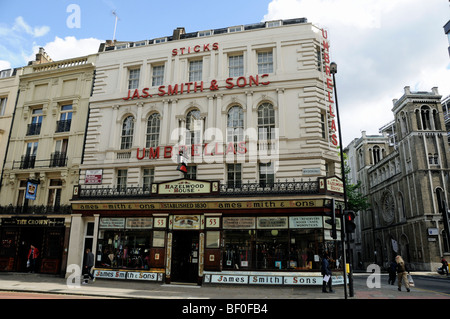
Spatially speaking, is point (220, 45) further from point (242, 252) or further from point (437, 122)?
point (437, 122)

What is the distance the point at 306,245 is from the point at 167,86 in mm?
14779

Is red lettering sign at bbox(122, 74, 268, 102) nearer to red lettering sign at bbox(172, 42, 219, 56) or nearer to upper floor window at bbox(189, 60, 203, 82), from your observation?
upper floor window at bbox(189, 60, 203, 82)

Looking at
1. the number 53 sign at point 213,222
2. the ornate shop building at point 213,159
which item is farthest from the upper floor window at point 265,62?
the number 53 sign at point 213,222

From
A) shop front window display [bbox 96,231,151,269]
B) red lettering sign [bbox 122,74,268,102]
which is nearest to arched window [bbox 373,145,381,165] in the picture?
red lettering sign [bbox 122,74,268,102]

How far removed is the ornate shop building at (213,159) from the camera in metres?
18.8

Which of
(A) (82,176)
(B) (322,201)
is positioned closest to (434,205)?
(B) (322,201)

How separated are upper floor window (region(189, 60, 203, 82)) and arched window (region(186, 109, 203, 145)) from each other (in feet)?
8.97

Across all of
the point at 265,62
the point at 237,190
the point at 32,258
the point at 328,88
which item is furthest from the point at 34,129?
the point at 328,88

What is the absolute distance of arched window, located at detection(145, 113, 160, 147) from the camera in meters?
23.6

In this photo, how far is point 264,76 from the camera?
22.4 m

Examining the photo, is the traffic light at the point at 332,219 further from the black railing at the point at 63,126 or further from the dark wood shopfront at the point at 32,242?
the black railing at the point at 63,126

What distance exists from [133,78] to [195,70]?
511 cm

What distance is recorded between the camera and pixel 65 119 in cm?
2683
